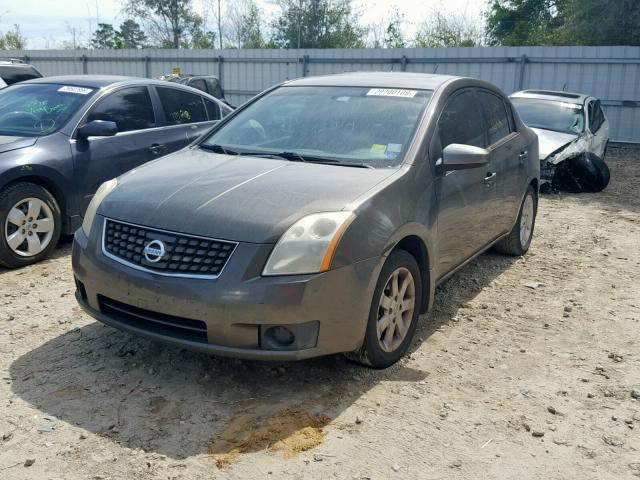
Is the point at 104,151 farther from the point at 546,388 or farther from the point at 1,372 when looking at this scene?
the point at 546,388

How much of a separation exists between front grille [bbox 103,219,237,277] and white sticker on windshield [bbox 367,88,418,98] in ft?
6.13

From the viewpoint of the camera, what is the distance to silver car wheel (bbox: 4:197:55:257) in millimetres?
5586

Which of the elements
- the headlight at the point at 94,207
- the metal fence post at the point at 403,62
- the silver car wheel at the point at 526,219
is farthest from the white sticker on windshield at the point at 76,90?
the metal fence post at the point at 403,62

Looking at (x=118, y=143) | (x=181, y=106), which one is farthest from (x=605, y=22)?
(x=118, y=143)

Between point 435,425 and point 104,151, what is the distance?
14.3 feet

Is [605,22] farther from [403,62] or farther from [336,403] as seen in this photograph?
[336,403]

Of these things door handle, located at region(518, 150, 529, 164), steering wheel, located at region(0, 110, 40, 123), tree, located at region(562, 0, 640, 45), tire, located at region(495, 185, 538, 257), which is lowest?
tire, located at region(495, 185, 538, 257)

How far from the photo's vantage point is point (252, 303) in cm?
318

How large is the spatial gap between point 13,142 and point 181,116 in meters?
1.96

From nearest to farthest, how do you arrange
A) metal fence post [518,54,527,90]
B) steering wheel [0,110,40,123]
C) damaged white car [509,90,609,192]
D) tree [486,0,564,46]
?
steering wheel [0,110,40,123] < damaged white car [509,90,609,192] < metal fence post [518,54,527,90] < tree [486,0,564,46]

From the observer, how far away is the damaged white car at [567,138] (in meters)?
10.1

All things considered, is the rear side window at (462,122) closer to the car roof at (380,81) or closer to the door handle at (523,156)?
the car roof at (380,81)

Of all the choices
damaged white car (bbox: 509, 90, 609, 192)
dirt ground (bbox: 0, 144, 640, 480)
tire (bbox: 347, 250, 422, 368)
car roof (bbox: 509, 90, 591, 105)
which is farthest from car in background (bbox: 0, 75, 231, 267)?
car roof (bbox: 509, 90, 591, 105)

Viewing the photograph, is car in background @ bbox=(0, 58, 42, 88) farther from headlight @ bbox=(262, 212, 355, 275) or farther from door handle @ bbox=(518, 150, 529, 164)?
headlight @ bbox=(262, 212, 355, 275)
